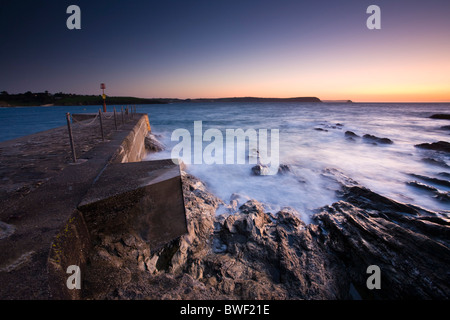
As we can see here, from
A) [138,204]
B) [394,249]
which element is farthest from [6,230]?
Answer: [394,249]

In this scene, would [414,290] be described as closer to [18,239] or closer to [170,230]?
[170,230]

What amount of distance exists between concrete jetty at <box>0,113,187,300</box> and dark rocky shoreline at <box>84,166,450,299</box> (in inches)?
8.3

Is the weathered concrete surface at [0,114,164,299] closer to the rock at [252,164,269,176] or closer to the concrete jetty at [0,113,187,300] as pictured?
the concrete jetty at [0,113,187,300]

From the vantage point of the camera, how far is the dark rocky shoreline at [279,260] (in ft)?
6.23

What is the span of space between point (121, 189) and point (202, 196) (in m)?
2.22

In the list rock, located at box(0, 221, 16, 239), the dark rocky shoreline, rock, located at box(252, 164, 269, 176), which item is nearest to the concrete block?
the dark rocky shoreline

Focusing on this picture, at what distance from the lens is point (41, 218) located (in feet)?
5.81

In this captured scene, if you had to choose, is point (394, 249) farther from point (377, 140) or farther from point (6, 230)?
point (377, 140)

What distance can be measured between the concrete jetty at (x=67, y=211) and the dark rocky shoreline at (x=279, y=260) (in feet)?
0.69

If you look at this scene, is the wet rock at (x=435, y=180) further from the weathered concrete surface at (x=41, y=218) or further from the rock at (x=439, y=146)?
the weathered concrete surface at (x=41, y=218)

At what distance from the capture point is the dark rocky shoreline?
190 cm

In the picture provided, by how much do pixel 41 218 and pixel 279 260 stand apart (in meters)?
2.56

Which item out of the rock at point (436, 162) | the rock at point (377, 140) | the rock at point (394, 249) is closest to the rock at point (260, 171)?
the rock at point (394, 249)

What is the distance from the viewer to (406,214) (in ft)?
11.5
